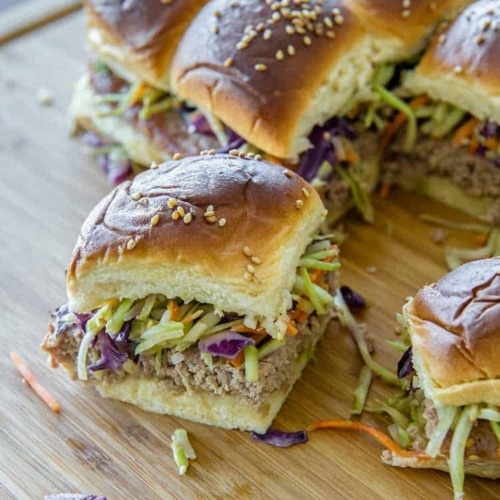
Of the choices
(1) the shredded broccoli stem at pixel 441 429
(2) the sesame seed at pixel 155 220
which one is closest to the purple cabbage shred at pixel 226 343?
(2) the sesame seed at pixel 155 220

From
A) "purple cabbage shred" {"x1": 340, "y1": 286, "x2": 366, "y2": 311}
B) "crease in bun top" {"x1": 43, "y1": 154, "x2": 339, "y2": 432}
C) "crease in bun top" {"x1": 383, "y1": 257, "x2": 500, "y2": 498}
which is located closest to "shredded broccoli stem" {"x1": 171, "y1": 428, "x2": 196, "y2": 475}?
"crease in bun top" {"x1": 43, "y1": 154, "x2": 339, "y2": 432}

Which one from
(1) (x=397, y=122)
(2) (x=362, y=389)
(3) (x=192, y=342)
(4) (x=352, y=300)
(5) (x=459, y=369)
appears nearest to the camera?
(5) (x=459, y=369)

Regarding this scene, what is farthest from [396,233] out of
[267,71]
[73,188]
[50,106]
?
[50,106]

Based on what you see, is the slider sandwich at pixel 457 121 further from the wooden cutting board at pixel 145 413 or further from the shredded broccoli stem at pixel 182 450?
the shredded broccoli stem at pixel 182 450

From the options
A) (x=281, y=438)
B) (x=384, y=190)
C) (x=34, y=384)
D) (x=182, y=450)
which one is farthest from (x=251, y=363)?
(x=384, y=190)

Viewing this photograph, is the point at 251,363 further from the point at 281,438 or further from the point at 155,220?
the point at 155,220

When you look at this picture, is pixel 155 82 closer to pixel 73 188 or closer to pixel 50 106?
pixel 73 188
